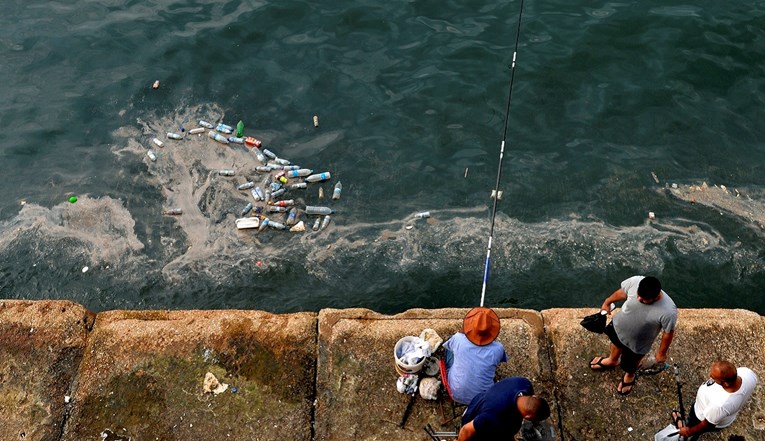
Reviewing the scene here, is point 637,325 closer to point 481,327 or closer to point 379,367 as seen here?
point 481,327

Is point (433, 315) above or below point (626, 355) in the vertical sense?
below

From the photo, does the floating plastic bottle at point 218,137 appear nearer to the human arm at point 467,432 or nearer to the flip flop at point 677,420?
the human arm at point 467,432

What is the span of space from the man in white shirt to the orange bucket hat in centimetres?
169

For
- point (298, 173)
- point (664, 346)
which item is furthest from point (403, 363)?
point (298, 173)

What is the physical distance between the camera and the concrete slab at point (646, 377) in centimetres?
563

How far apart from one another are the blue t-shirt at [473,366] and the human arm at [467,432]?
478 millimetres

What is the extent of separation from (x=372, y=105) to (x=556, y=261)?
4.07m

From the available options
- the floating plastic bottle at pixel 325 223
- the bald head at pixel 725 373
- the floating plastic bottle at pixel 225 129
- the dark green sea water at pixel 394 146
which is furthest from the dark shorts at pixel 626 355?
the floating plastic bottle at pixel 225 129

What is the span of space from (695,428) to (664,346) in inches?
27.9

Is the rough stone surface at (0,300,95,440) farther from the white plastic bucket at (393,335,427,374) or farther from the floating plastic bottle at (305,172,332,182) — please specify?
the floating plastic bottle at (305,172,332,182)

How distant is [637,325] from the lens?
5.36 metres

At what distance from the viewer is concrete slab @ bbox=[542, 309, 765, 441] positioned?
5.63m

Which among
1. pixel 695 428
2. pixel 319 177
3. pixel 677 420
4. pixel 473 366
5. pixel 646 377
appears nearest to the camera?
pixel 695 428

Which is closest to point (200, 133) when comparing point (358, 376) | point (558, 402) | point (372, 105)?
point (372, 105)
